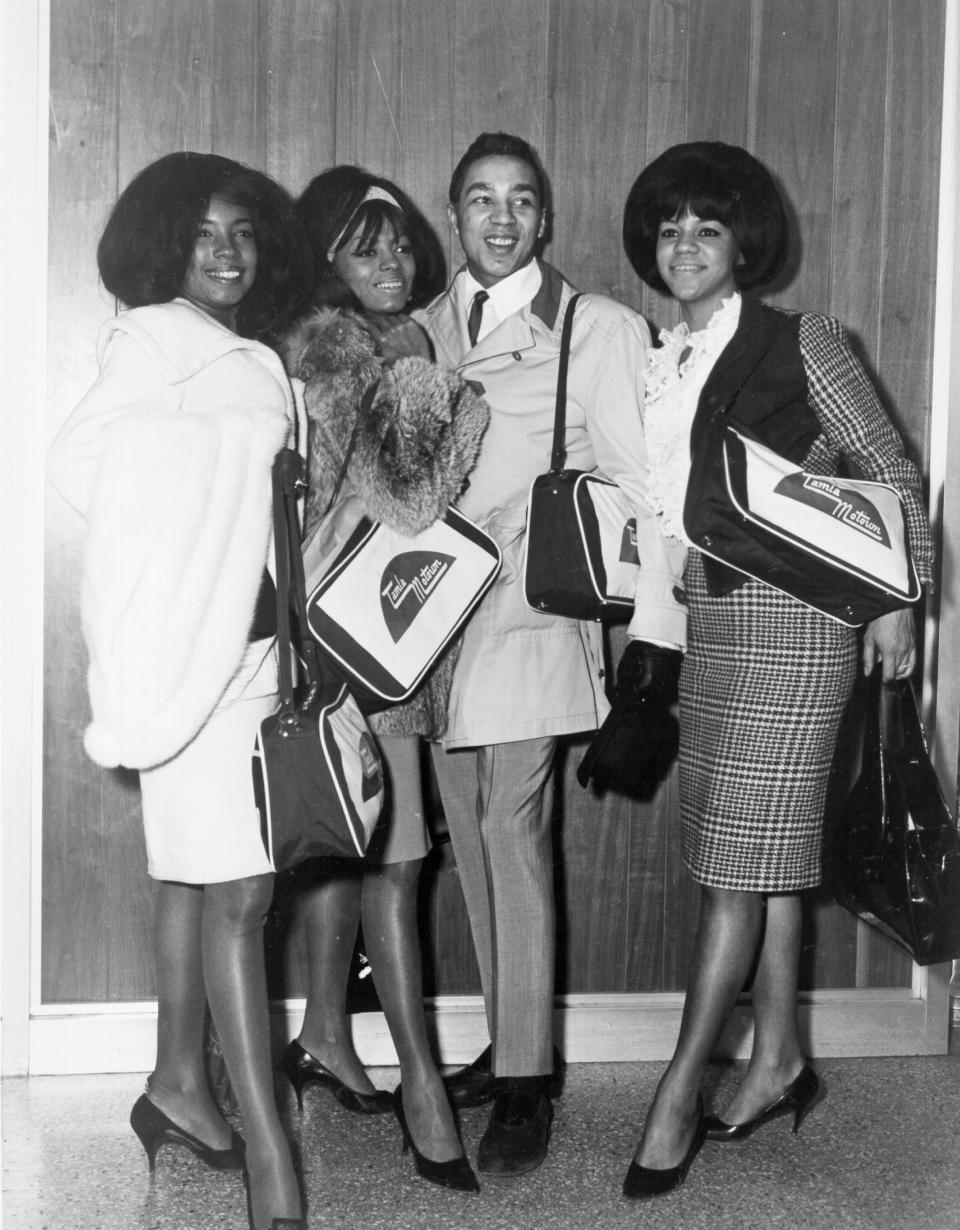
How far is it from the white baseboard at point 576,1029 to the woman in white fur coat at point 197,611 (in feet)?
2.46

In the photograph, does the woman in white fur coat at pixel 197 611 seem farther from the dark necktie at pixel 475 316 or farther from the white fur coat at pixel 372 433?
the dark necktie at pixel 475 316

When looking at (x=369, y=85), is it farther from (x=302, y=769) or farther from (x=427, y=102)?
(x=302, y=769)

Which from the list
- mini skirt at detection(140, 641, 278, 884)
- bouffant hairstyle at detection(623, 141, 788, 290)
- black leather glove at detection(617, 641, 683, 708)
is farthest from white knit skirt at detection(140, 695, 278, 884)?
bouffant hairstyle at detection(623, 141, 788, 290)

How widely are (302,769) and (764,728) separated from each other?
2.56ft

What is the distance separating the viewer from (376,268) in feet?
7.63

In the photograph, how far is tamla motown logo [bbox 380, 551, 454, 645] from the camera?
83.1 inches

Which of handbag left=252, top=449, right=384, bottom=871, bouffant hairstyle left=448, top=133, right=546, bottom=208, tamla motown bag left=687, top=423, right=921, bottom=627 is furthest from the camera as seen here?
bouffant hairstyle left=448, top=133, right=546, bottom=208

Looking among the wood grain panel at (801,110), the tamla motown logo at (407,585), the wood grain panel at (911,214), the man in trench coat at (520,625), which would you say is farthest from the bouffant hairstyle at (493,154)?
the wood grain panel at (911,214)

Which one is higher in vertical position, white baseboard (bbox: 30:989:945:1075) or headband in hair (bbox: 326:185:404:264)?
headband in hair (bbox: 326:185:404:264)

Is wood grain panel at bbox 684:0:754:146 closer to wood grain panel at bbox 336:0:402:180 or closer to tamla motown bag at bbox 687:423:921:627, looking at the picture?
wood grain panel at bbox 336:0:402:180

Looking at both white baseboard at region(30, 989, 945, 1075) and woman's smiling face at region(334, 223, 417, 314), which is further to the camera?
white baseboard at region(30, 989, 945, 1075)

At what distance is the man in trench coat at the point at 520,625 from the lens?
88.7 inches

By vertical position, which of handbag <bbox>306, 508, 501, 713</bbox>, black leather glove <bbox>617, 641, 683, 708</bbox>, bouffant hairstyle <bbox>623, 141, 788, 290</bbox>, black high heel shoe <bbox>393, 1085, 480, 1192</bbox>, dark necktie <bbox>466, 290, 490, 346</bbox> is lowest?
black high heel shoe <bbox>393, 1085, 480, 1192</bbox>

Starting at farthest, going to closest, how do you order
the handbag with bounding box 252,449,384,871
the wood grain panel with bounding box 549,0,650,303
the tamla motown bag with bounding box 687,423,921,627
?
1. the wood grain panel with bounding box 549,0,650,303
2. the tamla motown bag with bounding box 687,423,921,627
3. the handbag with bounding box 252,449,384,871
